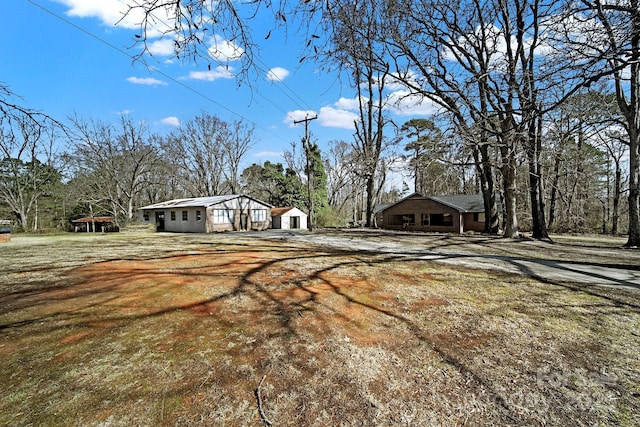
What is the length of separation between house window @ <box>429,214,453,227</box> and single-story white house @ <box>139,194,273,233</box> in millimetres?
15443

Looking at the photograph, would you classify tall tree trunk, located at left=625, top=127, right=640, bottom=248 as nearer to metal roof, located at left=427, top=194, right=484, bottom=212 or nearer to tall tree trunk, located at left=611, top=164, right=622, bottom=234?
metal roof, located at left=427, top=194, right=484, bottom=212

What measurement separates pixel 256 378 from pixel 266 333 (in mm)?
856

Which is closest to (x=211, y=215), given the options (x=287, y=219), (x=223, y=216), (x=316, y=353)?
(x=223, y=216)

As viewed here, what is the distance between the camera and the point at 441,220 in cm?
2333

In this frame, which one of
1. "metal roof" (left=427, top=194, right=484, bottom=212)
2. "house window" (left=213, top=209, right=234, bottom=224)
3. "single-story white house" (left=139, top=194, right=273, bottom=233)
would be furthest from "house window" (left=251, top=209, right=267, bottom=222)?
"metal roof" (left=427, top=194, right=484, bottom=212)

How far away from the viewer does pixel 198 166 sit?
31016 mm

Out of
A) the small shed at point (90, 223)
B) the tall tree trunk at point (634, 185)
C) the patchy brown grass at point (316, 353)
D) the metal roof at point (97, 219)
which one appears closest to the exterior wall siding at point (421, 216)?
the tall tree trunk at point (634, 185)

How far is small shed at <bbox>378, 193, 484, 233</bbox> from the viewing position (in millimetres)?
22594

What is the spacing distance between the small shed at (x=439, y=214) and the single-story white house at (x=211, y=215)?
12826 millimetres

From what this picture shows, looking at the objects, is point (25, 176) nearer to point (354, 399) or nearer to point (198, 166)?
point (198, 166)

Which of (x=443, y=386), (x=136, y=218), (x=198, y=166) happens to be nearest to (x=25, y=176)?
(x=136, y=218)

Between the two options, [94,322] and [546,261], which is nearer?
[94,322]

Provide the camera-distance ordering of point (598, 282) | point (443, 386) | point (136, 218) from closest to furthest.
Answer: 1. point (443, 386)
2. point (598, 282)
3. point (136, 218)

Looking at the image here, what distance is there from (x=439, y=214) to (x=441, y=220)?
1.81 feet
